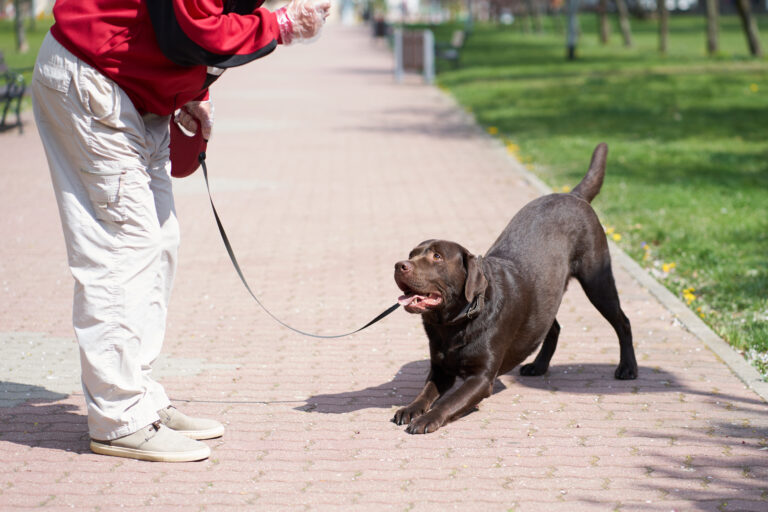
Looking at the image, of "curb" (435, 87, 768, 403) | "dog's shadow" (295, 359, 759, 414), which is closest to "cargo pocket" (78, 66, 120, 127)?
"dog's shadow" (295, 359, 759, 414)

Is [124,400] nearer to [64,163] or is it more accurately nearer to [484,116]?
[64,163]

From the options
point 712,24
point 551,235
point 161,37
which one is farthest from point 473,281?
point 712,24

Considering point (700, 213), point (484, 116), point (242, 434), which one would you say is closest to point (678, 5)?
point (484, 116)

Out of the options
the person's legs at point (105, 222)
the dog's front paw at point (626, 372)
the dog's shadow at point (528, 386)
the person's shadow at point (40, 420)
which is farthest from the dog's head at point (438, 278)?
the person's shadow at point (40, 420)

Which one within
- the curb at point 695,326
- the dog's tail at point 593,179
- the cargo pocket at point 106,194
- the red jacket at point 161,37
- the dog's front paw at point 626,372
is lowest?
the curb at point 695,326

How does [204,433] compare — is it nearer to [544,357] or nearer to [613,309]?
[544,357]

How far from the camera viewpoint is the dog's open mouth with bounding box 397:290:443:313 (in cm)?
454

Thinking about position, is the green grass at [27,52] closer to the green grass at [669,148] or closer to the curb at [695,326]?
the green grass at [669,148]

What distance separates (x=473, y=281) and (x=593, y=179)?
1.62 meters

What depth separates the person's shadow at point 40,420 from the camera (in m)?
4.58

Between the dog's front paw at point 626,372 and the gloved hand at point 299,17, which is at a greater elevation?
the gloved hand at point 299,17

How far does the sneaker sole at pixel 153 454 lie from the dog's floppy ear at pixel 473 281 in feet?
4.52

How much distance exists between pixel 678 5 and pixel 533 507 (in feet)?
321

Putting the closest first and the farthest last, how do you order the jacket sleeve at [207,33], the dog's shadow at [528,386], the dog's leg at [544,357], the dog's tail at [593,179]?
1. the jacket sleeve at [207,33]
2. the dog's shadow at [528,386]
3. the dog's leg at [544,357]
4. the dog's tail at [593,179]
